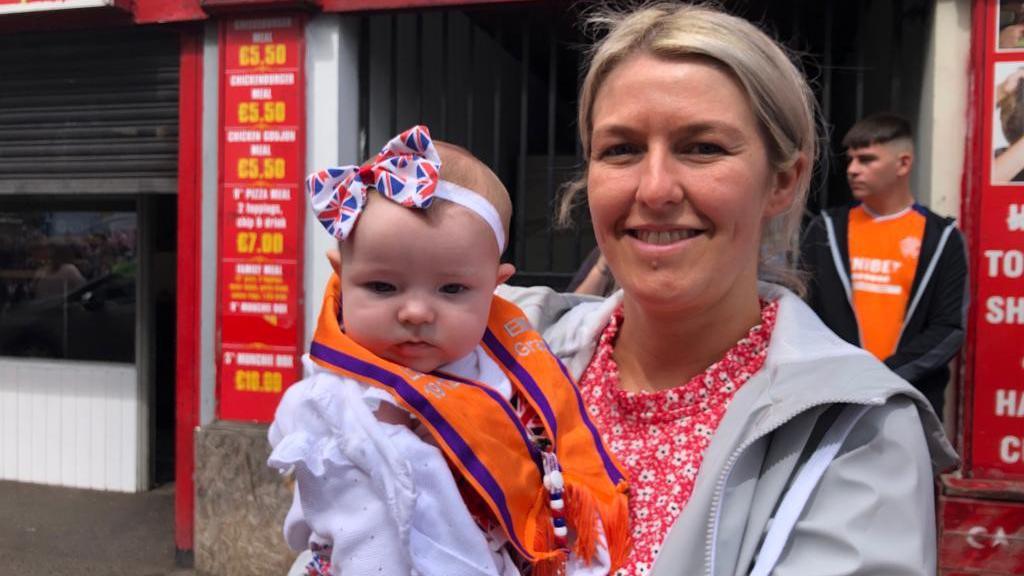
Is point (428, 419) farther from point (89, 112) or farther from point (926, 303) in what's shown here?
point (89, 112)

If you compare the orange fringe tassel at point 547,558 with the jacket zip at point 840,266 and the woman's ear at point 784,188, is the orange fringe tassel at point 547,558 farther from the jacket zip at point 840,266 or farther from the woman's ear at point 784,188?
the jacket zip at point 840,266

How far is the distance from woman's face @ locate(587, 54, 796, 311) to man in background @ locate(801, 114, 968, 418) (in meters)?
2.19

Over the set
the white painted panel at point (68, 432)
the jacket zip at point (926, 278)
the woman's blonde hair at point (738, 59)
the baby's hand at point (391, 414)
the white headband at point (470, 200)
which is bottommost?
the white painted panel at point (68, 432)

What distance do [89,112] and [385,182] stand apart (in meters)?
4.39

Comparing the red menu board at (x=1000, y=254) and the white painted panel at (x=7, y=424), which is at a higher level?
the red menu board at (x=1000, y=254)

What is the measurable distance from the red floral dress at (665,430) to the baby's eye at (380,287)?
454 mm

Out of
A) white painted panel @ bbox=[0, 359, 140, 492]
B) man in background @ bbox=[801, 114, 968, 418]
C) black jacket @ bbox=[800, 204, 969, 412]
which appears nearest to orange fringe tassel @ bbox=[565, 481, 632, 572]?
black jacket @ bbox=[800, 204, 969, 412]

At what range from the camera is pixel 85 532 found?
5.59m

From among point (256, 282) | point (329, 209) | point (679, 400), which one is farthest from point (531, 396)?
point (256, 282)

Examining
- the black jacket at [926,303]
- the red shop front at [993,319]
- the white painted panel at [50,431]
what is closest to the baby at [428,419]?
the black jacket at [926,303]

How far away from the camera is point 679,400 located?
1.58 meters

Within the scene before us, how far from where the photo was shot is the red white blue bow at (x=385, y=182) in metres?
1.51

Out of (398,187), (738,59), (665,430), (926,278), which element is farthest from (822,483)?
(926,278)

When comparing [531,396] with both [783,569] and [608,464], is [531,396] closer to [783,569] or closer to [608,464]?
[608,464]
